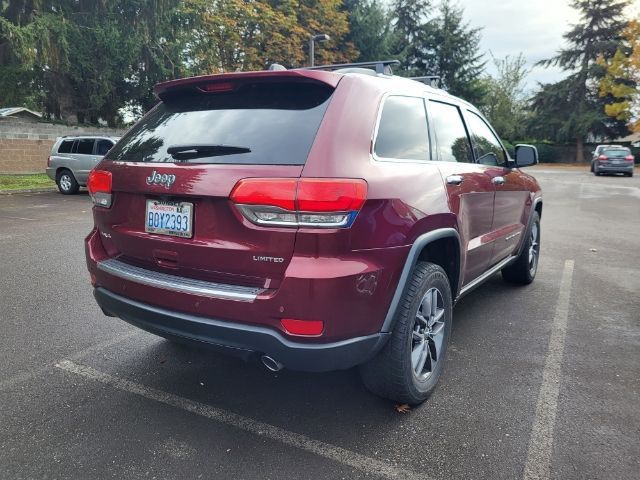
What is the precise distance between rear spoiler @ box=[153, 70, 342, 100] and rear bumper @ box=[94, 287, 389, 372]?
1229 mm

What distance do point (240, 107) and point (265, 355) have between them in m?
1.27

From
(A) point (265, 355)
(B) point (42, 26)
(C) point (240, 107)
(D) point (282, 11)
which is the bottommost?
(A) point (265, 355)

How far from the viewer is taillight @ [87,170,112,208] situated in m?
2.77

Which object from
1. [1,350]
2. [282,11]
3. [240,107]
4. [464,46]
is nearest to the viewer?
[240,107]

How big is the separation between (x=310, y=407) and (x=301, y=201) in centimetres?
130

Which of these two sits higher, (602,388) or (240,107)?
(240,107)

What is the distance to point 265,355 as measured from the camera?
88.3 inches

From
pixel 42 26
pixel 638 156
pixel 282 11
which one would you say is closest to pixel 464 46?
pixel 638 156

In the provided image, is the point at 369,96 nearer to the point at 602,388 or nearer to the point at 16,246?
the point at 602,388

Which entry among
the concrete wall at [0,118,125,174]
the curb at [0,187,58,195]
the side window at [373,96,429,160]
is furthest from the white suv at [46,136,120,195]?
the side window at [373,96,429,160]

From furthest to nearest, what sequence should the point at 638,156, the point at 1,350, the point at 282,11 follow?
the point at 638,156, the point at 282,11, the point at 1,350

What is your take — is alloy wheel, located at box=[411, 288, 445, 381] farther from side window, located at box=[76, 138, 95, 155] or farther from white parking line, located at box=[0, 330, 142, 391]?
side window, located at box=[76, 138, 95, 155]

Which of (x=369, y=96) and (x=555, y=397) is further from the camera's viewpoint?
(x=555, y=397)

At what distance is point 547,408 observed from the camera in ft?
9.04
